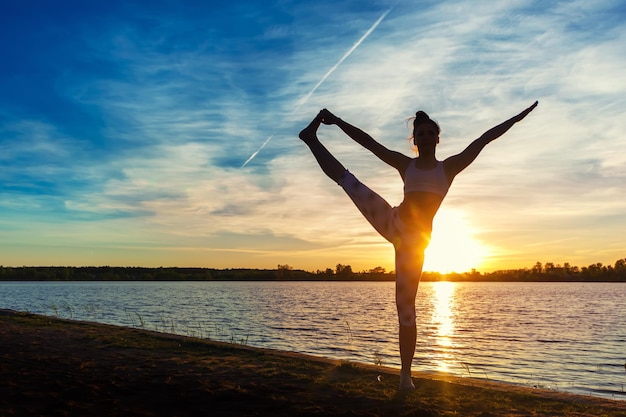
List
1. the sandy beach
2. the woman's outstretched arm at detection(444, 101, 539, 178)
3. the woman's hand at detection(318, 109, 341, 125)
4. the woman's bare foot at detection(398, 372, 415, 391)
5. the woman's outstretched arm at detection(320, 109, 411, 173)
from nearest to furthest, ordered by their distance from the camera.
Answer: the sandy beach → the woman's outstretched arm at detection(444, 101, 539, 178) → the woman's outstretched arm at detection(320, 109, 411, 173) → the woman's bare foot at detection(398, 372, 415, 391) → the woman's hand at detection(318, 109, 341, 125)

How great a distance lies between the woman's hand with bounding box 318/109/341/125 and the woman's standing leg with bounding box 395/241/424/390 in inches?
70.2

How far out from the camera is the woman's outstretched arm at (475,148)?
6.03 metres

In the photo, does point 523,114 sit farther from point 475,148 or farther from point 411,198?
point 411,198

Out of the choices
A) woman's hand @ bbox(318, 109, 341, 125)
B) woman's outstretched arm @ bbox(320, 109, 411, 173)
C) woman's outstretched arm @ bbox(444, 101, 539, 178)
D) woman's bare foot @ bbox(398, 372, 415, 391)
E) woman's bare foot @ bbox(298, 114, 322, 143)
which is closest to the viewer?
woman's outstretched arm @ bbox(444, 101, 539, 178)

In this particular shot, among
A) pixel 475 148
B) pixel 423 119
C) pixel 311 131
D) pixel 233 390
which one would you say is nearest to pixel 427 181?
pixel 475 148

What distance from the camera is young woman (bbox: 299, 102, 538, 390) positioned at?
5.89 metres

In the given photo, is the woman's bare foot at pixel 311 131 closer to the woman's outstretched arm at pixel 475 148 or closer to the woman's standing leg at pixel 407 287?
the woman's outstretched arm at pixel 475 148

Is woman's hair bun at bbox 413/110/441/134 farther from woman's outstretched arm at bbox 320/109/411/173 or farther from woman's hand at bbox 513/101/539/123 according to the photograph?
woman's hand at bbox 513/101/539/123

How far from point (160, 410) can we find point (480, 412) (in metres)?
3.34

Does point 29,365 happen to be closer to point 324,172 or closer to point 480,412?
point 324,172

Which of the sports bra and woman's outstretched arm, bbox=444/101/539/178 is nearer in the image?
the sports bra

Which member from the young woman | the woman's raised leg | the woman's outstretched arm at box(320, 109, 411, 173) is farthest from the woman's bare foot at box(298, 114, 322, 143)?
the woman's outstretched arm at box(320, 109, 411, 173)

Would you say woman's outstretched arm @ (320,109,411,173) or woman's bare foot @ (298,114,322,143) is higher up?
woman's bare foot @ (298,114,322,143)

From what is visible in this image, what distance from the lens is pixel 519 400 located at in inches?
247
